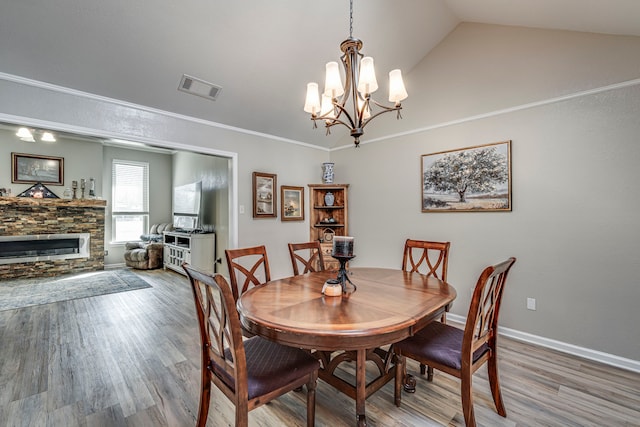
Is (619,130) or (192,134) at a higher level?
(192,134)

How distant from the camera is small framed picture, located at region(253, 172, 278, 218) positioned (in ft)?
13.0

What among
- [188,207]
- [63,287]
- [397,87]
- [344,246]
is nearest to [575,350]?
[344,246]

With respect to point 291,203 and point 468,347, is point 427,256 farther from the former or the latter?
point 291,203

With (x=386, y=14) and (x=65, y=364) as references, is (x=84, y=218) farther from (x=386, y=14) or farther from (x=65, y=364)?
Result: (x=386, y=14)

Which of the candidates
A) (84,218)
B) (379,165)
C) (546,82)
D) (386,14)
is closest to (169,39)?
(386,14)

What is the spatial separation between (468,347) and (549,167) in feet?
7.15

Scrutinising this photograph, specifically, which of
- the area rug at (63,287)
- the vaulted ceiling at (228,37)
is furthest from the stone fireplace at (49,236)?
the vaulted ceiling at (228,37)

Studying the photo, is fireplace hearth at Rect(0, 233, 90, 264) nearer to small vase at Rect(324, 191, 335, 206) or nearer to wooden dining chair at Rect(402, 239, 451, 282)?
small vase at Rect(324, 191, 335, 206)

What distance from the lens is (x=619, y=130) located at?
2.39 m

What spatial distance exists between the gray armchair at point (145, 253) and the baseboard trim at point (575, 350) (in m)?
6.62

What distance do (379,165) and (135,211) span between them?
6.39m

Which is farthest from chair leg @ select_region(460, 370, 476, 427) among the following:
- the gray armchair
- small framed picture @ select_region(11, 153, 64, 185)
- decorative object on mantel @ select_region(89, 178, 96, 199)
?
small framed picture @ select_region(11, 153, 64, 185)

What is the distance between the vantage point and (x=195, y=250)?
5191 millimetres

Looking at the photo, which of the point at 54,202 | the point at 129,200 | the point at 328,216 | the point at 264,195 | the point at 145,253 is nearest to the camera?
the point at 264,195
